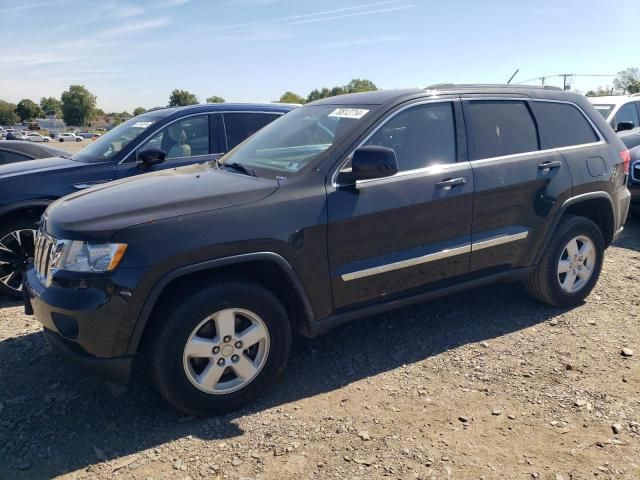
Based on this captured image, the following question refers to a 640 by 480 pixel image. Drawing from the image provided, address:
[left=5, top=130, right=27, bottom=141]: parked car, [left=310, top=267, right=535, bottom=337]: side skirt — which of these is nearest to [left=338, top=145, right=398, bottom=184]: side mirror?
[left=310, top=267, right=535, bottom=337]: side skirt

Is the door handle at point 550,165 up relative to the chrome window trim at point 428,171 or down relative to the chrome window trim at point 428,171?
down

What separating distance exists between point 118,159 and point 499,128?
362cm

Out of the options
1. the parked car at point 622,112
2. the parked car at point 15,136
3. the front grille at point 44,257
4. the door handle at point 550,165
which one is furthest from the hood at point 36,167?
the parked car at point 15,136

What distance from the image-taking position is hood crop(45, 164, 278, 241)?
9.29ft

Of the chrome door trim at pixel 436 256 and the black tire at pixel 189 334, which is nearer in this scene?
the black tire at pixel 189 334

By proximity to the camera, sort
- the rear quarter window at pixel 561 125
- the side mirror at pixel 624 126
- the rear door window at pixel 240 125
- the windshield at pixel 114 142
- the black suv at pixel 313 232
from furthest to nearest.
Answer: the side mirror at pixel 624 126
the rear door window at pixel 240 125
the windshield at pixel 114 142
the rear quarter window at pixel 561 125
the black suv at pixel 313 232

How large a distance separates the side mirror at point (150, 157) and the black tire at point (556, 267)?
3605 millimetres

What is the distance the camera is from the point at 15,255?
4.85m

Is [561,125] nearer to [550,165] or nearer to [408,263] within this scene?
[550,165]

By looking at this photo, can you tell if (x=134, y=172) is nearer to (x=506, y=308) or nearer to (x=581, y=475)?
(x=506, y=308)

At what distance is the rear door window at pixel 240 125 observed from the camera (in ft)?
19.1

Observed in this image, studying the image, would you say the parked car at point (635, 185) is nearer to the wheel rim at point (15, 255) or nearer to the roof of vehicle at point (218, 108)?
the roof of vehicle at point (218, 108)

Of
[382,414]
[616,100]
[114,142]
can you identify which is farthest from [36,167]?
[616,100]

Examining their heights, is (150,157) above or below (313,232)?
above
